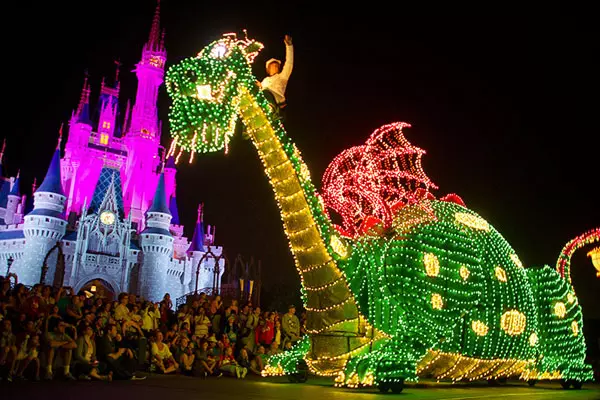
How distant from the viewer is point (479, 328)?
7863 mm

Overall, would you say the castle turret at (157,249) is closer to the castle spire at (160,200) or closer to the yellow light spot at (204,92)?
the castle spire at (160,200)

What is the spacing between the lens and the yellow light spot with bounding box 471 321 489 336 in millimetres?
7807

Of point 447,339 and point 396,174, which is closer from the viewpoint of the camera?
point 447,339

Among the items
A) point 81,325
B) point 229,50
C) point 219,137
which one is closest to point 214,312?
point 81,325

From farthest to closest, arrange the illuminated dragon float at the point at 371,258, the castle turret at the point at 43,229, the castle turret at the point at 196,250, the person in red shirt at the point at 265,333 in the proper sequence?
the castle turret at the point at 196,250 → the castle turret at the point at 43,229 → the person in red shirt at the point at 265,333 → the illuminated dragon float at the point at 371,258

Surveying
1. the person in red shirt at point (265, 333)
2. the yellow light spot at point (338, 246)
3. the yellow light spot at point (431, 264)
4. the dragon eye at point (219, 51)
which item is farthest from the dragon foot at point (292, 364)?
the dragon eye at point (219, 51)

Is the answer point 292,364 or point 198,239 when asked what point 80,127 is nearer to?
point 198,239

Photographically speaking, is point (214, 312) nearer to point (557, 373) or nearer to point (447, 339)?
point (447, 339)

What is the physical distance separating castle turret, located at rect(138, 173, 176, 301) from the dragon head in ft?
113

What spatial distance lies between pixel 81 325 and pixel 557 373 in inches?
298

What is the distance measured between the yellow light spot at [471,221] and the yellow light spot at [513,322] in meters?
1.36

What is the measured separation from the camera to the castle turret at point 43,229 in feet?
119

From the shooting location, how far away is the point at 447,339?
746 cm

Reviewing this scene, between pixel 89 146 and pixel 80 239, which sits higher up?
pixel 89 146
